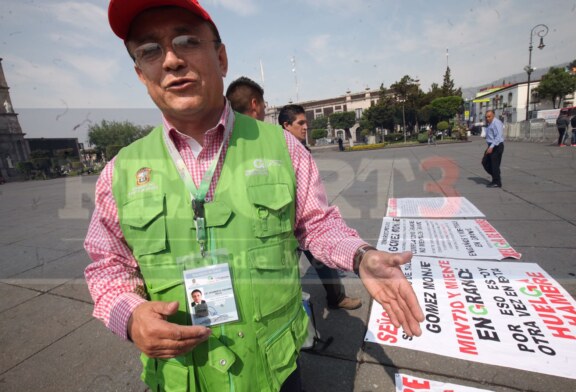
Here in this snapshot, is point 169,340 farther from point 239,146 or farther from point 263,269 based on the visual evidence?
point 239,146

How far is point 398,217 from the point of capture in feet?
16.6

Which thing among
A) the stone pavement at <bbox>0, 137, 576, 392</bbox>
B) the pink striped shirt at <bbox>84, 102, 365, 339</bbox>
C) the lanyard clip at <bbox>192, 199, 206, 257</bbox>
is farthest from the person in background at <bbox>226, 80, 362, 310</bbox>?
the lanyard clip at <bbox>192, 199, 206, 257</bbox>

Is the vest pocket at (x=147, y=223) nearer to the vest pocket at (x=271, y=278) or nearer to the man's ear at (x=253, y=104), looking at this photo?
the vest pocket at (x=271, y=278)

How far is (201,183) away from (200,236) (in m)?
0.22

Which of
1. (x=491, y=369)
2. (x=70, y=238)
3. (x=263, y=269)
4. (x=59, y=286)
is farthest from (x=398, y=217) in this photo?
(x=70, y=238)

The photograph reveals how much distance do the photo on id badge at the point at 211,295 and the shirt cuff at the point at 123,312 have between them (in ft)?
0.64

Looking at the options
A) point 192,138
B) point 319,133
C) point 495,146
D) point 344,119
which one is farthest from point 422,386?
point 319,133

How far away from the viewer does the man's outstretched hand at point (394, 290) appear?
36.9 inches

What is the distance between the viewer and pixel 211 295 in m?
1.09

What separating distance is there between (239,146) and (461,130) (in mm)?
32871

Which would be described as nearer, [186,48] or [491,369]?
[186,48]

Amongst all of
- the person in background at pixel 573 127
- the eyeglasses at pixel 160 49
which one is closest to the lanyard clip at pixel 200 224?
the eyeglasses at pixel 160 49

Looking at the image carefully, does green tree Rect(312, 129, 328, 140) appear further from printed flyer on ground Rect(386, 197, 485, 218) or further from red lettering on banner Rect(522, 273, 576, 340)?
red lettering on banner Rect(522, 273, 576, 340)

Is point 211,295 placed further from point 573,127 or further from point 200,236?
point 573,127
